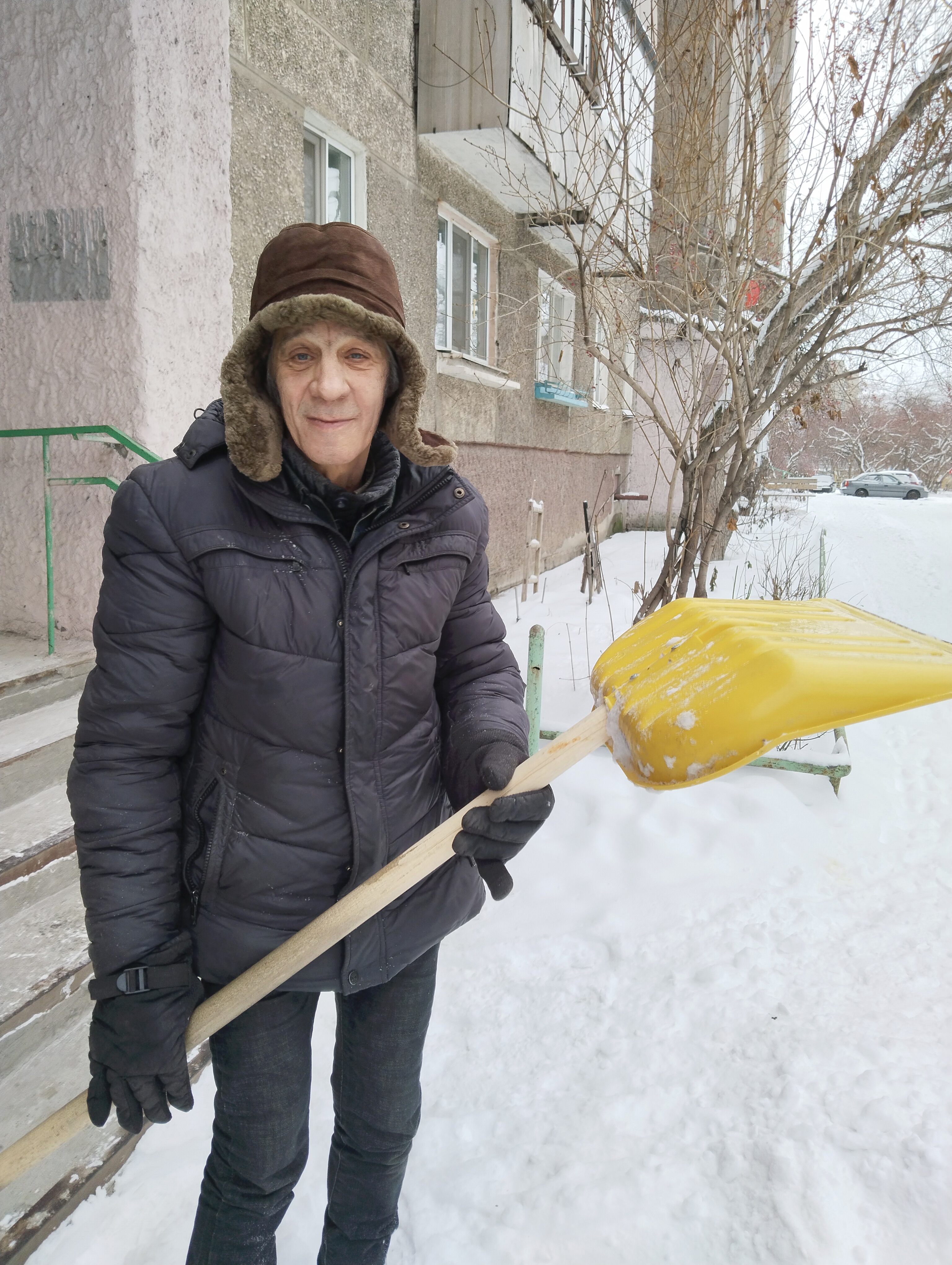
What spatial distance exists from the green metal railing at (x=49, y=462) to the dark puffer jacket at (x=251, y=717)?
2111 mm

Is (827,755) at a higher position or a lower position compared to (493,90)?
lower

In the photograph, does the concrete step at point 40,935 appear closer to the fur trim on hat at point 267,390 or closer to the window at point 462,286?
the fur trim on hat at point 267,390

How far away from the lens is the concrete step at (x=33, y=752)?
2.61 m

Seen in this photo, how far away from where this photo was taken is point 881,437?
4056 cm

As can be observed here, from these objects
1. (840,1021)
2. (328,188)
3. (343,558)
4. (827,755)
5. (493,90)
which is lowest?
(840,1021)

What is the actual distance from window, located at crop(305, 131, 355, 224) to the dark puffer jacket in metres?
4.21

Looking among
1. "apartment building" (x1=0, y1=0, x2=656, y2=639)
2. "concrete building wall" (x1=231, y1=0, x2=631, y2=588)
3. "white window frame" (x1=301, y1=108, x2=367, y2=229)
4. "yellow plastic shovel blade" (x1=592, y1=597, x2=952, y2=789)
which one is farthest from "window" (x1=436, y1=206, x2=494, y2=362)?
"yellow plastic shovel blade" (x1=592, y1=597, x2=952, y2=789)

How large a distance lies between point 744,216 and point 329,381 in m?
3.47

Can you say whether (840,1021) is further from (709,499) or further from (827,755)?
(709,499)

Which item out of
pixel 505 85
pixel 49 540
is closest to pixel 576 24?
pixel 505 85

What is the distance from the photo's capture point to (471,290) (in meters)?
7.32

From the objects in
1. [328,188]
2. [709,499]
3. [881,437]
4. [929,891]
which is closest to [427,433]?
[929,891]

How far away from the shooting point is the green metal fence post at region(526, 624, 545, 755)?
3.59 m

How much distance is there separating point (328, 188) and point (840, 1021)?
5.27 meters
